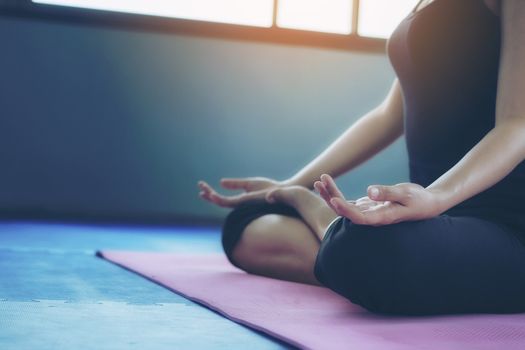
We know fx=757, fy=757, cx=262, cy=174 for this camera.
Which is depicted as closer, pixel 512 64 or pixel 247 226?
pixel 512 64

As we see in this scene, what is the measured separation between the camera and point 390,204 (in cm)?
114

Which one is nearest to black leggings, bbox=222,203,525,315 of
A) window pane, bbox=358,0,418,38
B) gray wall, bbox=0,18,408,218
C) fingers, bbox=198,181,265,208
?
fingers, bbox=198,181,265,208

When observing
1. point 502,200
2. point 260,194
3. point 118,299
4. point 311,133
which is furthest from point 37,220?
point 502,200

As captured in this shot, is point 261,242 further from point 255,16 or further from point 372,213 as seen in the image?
point 255,16

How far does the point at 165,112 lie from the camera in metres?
4.10

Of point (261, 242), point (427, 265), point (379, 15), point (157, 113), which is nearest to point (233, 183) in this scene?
point (261, 242)

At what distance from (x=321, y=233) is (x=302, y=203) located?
0.43 ft

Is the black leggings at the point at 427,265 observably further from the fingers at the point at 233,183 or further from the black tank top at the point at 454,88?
the fingers at the point at 233,183

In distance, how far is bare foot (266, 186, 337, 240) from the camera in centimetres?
161

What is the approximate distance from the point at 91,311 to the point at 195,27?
9.84 feet

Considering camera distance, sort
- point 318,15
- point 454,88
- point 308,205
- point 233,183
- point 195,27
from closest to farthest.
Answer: point 454,88 → point 308,205 → point 233,183 → point 195,27 → point 318,15

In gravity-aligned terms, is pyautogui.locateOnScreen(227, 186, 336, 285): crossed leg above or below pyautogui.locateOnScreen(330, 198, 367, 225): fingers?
below

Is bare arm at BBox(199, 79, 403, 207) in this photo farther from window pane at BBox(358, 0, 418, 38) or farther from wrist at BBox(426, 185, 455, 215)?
window pane at BBox(358, 0, 418, 38)

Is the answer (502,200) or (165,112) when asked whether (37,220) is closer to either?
(165,112)
